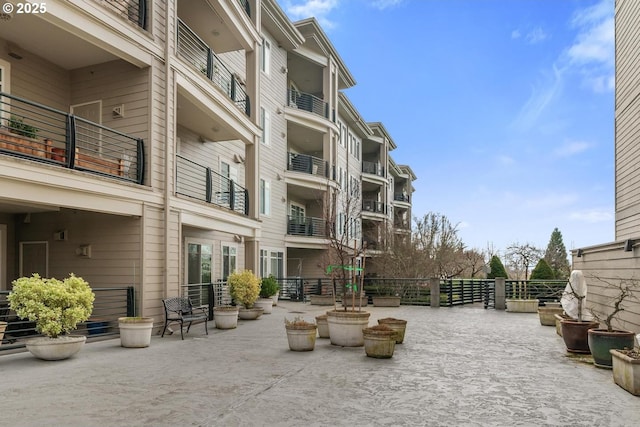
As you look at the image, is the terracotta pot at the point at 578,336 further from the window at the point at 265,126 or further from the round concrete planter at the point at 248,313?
the window at the point at 265,126

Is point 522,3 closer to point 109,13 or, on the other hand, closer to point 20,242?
point 109,13

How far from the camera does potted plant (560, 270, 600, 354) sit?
907 cm

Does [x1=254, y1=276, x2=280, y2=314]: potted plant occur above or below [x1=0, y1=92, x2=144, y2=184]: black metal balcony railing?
below

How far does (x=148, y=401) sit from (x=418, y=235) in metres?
24.6

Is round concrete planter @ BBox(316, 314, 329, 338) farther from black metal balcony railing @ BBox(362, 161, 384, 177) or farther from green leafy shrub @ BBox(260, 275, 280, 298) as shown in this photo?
black metal balcony railing @ BBox(362, 161, 384, 177)

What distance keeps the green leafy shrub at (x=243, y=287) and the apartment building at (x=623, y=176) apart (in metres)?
9.24

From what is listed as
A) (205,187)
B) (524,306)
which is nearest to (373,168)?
(524,306)

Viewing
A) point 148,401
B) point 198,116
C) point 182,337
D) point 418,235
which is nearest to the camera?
point 148,401

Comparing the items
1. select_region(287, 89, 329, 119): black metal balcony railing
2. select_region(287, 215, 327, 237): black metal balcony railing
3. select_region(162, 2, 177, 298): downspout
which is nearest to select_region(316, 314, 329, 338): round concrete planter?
select_region(162, 2, 177, 298): downspout

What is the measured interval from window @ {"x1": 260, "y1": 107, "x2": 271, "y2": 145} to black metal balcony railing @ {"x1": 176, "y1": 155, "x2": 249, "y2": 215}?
4387 mm

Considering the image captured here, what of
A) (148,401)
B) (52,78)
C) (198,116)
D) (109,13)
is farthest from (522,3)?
(148,401)

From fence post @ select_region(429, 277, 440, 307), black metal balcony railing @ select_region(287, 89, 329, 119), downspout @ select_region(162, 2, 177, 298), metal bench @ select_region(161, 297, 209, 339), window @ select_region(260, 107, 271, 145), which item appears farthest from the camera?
black metal balcony railing @ select_region(287, 89, 329, 119)

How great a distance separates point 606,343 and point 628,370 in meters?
1.48

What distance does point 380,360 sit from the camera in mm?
8414
